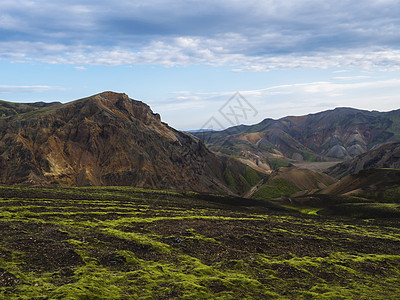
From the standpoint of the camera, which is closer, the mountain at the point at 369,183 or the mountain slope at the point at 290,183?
the mountain at the point at 369,183

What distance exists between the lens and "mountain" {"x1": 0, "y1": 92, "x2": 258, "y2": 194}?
391ft

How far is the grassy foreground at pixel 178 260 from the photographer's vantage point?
19344 millimetres

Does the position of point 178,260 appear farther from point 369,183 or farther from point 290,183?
point 290,183

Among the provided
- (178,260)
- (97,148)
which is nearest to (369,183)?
(178,260)

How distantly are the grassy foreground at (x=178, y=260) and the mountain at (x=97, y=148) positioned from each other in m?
85.3

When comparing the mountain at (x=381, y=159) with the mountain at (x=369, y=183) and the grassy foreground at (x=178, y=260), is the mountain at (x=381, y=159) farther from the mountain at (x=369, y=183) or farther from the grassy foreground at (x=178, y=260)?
the grassy foreground at (x=178, y=260)

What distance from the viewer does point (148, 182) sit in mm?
135500

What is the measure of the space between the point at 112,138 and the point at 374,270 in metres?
130

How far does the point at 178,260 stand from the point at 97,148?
12247 centimetres

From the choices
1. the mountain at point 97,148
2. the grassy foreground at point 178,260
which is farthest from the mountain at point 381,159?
the grassy foreground at point 178,260

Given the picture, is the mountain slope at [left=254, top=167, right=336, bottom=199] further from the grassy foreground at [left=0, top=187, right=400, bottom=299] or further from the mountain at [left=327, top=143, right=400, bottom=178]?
the grassy foreground at [left=0, top=187, right=400, bottom=299]

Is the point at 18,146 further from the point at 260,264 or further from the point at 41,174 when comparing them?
the point at 260,264

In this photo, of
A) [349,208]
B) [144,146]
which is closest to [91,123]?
[144,146]

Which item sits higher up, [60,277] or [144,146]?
[144,146]
